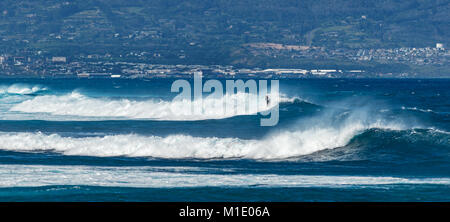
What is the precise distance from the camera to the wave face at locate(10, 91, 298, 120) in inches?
2361

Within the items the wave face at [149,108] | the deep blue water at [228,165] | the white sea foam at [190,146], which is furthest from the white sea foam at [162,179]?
the wave face at [149,108]

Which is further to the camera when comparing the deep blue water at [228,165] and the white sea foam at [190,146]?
the white sea foam at [190,146]

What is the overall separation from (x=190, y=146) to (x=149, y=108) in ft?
103

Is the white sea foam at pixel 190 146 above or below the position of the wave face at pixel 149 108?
below

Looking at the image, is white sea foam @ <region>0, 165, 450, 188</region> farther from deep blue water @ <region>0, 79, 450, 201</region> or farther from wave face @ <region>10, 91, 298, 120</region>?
wave face @ <region>10, 91, 298, 120</region>

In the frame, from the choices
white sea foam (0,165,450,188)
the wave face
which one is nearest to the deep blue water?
white sea foam (0,165,450,188)

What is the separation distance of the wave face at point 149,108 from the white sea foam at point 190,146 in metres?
23.1

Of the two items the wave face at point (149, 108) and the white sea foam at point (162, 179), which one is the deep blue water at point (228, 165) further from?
the wave face at point (149, 108)

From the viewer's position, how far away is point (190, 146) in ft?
104

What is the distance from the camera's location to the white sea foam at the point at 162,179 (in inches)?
902

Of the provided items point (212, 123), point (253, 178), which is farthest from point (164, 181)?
point (212, 123)

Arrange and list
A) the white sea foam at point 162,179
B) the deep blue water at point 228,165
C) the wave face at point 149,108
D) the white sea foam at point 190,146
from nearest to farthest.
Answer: the deep blue water at point 228,165, the white sea foam at point 162,179, the white sea foam at point 190,146, the wave face at point 149,108
